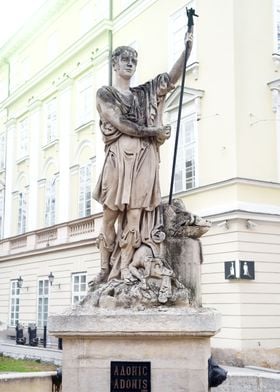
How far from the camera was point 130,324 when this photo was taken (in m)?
5.05

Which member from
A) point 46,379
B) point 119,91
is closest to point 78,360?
point 46,379

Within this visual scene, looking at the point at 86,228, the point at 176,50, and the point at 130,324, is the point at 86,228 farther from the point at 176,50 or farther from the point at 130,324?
the point at 130,324

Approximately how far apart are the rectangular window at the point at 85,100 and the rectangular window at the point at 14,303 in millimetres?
8966

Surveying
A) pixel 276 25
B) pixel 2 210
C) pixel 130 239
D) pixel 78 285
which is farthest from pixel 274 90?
pixel 2 210

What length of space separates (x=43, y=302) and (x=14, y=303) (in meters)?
3.40

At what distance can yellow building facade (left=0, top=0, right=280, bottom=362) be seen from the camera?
55.8 feet

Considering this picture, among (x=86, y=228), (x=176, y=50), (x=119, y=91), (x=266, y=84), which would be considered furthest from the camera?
(x=86, y=228)

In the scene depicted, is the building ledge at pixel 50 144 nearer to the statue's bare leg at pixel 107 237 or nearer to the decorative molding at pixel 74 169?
the decorative molding at pixel 74 169

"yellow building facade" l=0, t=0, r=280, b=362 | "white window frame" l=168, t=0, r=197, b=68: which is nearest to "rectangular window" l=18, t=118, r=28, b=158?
"yellow building facade" l=0, t=0, r=280, b=362

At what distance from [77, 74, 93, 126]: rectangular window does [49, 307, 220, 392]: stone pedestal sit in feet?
67.4

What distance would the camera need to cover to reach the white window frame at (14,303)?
2891 cm

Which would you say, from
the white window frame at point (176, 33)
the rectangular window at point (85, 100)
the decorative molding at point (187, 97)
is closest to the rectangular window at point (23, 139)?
the rectangular window at point (85, 100)

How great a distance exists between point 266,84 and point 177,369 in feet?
46.8

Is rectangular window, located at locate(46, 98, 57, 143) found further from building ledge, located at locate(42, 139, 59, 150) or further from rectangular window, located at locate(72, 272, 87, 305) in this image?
rectangular window, located at locate(72, 272, 87, 305)
